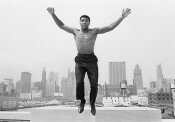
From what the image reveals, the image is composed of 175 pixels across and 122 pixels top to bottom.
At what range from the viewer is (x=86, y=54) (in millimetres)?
6977

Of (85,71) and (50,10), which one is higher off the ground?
(50,10)

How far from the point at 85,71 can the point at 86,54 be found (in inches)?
20.5

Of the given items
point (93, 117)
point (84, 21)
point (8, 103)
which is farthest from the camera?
point (8, 103)

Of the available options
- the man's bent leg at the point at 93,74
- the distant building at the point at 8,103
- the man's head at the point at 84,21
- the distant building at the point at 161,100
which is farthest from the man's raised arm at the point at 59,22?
the distant building at the point at 8,103

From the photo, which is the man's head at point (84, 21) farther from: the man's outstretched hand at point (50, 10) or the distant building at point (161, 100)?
the distant building at point (161, 100)

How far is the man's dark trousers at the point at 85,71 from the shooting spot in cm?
682

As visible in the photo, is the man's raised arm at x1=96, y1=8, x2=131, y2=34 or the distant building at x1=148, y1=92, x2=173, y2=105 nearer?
the man's raised arm at x1=96, y1=8, x2=131, y2=34

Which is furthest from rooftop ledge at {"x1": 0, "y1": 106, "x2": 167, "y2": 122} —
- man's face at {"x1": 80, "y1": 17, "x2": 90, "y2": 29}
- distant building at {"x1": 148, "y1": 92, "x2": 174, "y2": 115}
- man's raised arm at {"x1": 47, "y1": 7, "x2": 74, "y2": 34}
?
distant building at {"x1": 148, "y1": 92, "x2": 174, "y2": 115}

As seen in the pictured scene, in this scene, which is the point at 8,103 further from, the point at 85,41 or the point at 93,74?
the point at 93,74

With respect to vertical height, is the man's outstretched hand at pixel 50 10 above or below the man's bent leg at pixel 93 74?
above

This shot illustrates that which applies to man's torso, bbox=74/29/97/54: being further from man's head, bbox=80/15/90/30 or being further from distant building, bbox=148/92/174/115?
distant building, bbox=148/92/174/115

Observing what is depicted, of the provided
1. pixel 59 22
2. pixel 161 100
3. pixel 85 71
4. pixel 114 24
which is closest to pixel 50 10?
pixel 59 22

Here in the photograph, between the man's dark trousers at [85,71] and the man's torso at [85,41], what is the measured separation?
6.4 inches

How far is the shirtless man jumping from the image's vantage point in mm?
6840
